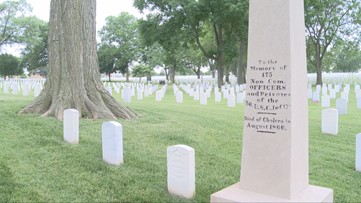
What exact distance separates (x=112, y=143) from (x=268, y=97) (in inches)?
103

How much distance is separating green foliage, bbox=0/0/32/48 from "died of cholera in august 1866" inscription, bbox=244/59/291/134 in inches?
2099

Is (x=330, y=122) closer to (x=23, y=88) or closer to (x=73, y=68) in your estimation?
(x=73, y=68)

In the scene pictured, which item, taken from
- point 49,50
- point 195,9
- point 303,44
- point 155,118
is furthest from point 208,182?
point 195,9

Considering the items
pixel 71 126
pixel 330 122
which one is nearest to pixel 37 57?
pixel 330 122

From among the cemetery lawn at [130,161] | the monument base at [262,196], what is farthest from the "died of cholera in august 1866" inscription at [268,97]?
the cemetery lawn at [130,161]

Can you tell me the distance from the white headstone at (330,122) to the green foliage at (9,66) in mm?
66364

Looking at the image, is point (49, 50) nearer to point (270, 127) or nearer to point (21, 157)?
point (21, 157)

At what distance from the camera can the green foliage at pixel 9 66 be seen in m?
66.6

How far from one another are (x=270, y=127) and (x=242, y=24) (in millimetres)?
27723

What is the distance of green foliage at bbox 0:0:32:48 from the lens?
50.8 m

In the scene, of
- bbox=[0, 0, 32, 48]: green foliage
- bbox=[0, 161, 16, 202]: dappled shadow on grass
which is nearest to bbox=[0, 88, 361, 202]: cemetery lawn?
bbox=[0, 161, 16, 202]: dappled shadow on grass

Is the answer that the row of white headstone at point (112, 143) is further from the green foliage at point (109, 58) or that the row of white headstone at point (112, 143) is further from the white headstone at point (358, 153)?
the green foliage at point (109, 58)

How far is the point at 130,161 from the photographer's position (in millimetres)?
5762

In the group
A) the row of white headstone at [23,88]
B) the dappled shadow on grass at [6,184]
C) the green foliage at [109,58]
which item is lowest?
the dappled shadow on grass at [6,184]
